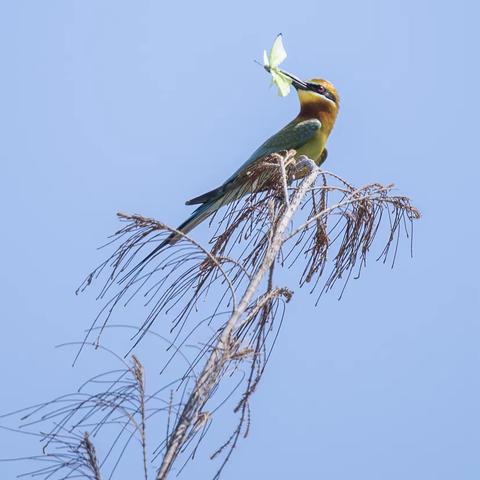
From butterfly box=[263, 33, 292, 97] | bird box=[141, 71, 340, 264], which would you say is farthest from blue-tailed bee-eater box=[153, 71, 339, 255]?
butterfly box=[263, 33, 292, 97]

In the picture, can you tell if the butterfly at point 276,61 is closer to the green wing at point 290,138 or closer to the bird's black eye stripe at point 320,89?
the green wing at point 290,138

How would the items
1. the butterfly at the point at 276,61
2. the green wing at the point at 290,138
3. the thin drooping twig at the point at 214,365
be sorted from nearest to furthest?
the thin drooping twig at the point at 214,365 < the butterfly at the point at 276,61 < the green wing at the point at 290,138

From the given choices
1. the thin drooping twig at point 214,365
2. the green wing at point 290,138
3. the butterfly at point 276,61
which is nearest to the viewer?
the thin drooping twig at point 214,365

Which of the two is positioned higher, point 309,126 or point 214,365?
point 309,126

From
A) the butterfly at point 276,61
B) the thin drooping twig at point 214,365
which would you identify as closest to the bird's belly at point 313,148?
the butterfly at point 276,61

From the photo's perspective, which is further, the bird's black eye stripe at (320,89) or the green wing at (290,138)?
the bird's black eye stripe at (320,89)

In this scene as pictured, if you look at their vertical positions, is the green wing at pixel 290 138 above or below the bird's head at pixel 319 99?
below

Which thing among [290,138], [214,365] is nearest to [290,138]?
[290,138]

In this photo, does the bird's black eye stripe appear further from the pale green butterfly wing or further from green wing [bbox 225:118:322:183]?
the pale green butterfly wing

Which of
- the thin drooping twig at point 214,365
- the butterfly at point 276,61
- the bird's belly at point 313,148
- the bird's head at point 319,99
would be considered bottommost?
the thin drooping twig at point 214,365

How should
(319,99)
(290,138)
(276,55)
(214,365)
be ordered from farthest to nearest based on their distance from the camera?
(319,99)
(290,138)
(276,55)
(214,365)

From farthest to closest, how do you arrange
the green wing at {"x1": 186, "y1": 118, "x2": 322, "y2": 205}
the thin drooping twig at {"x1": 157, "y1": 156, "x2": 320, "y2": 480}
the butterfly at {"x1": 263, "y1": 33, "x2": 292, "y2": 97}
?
the green wing at {"x1": 186, "y1": 118, "x2": 322, "y2": 205}, the butterfly at {"x1": 263, "y1": 33, "x2": 292, "y2": 97}, the thin drooping twig at {"x1": 157, "y1": 156, "x2": 320, "y2": 480}

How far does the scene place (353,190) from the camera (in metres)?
4.22

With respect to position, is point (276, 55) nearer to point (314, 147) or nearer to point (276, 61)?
point (276, 61)
